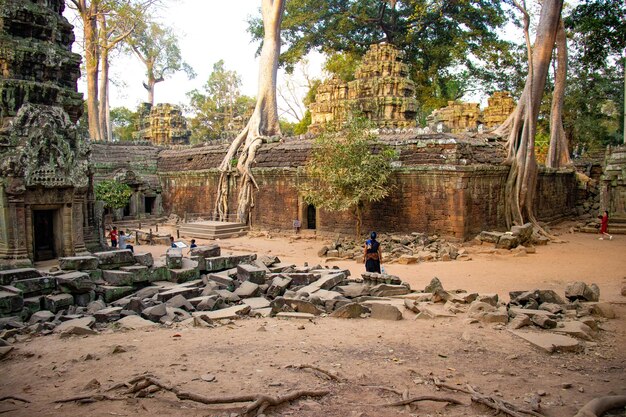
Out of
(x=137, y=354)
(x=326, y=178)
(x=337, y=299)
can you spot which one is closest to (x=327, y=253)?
(x=326, y=178)

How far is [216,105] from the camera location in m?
41.7

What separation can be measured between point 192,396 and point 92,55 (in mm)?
23842

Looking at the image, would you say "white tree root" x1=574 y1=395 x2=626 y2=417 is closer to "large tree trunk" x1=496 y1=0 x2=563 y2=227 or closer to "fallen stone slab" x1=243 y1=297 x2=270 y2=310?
"fallen stone slab" x1=243 y1=297 x2=270 y2=310

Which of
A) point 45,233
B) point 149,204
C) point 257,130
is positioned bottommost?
point 45,233

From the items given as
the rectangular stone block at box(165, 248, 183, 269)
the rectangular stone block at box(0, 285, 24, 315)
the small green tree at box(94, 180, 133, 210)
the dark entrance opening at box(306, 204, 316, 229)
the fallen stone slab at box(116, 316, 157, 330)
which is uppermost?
the small green tree at box(94, 180, 133, 210)

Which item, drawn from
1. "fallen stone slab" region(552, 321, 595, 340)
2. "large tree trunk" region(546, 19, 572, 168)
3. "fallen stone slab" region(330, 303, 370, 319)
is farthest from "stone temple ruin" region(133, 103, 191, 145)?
"fallen stone slab" region(552, 321, 595, 340)

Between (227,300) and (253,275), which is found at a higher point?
(253,275)

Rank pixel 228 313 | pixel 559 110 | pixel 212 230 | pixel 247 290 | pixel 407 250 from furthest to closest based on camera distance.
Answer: pixel 559 110, pixel 212 230, pixel 407 250, pixel 247 290, pixel 228 313

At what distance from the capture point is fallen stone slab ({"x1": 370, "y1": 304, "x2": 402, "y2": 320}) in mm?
6628

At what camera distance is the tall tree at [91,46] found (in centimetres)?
2308

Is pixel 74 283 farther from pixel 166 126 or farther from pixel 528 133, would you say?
pixel 166 126

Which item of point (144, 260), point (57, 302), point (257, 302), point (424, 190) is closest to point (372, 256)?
point (257, 302)

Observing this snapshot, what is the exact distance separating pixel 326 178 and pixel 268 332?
29.8ft

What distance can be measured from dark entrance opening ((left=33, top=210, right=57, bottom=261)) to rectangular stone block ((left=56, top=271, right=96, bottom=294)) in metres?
3.71
